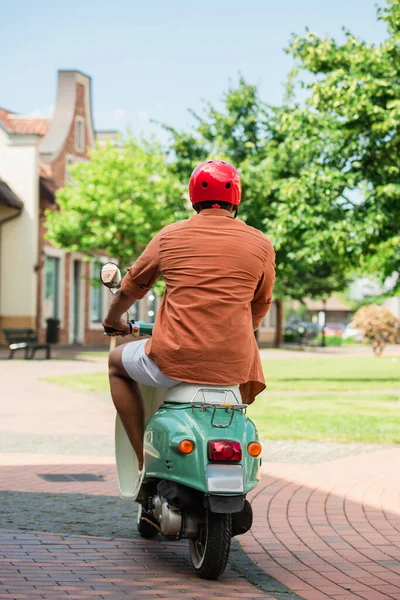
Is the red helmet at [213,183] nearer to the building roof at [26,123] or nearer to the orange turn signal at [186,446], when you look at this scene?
the orange turn signal at [186,446]

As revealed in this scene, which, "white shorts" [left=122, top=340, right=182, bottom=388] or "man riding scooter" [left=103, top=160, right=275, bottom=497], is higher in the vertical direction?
"man riding scooter" [left=103, top=160, right=275, bottom=497]

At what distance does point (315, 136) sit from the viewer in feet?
56.3

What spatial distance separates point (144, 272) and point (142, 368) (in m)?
0.44

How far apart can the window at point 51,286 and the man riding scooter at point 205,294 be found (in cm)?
3226

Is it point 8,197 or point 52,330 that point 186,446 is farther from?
point 52,330

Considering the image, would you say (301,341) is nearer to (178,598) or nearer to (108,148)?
(108,148)

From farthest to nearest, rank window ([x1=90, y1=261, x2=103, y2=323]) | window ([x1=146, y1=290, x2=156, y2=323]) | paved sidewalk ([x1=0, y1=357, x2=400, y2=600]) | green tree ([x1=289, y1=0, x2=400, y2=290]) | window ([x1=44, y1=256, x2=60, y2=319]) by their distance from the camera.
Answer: window ([x1=146, y1=290, x2=156, y2=323]) < window ([x1=90, y1=261, x2=103, y2=323]) < window ([x1=44, y1=256, x2=60, y2=319]) < green tree ([x1=289, y1=0, x2=400, y2=290]) < paved sidewalk ([x1=0, y1=357, x2=400, y2=600])

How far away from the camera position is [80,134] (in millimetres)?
41406

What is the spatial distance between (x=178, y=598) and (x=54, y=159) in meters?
35.1

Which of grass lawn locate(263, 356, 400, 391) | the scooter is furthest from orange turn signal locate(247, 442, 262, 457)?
grass lawn locate(263, 356, 400, 391)

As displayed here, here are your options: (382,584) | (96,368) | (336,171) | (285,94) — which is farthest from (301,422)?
(285,94)

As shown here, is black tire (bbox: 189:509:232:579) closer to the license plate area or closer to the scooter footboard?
the license plate area

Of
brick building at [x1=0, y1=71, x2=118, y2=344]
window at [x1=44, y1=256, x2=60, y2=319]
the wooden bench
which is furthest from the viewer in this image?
window at [x1=44, y1=256, x2=60, y2=319]

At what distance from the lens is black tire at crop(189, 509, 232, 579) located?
4508 millimetres
